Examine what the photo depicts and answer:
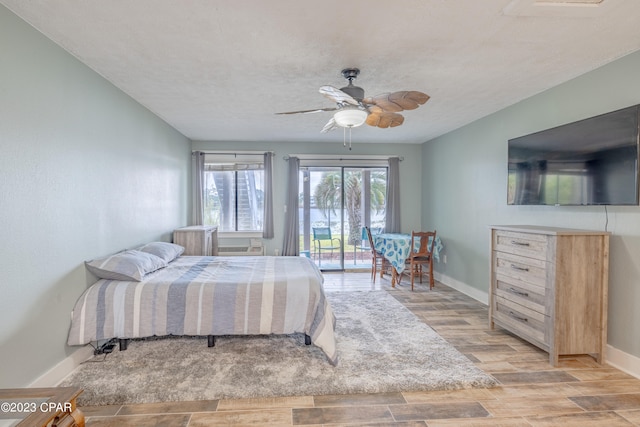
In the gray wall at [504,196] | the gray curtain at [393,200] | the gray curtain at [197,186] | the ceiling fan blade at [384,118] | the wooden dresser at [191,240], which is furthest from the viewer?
the gray curtain at [393,200]

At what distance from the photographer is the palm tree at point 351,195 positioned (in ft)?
20.7

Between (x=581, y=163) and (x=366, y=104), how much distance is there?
6.25 ft

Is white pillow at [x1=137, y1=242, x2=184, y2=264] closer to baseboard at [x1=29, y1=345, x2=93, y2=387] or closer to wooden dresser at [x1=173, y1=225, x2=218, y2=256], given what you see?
wooden dresser at [x1=173, y1=225, x2=218, y2=256]

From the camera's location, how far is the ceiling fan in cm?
244

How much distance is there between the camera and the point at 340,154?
6.18 m

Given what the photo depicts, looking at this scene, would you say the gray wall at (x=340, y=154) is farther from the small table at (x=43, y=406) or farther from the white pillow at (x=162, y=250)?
the small table at (x=43, y=406)

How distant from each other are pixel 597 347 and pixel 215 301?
3127 millimetres

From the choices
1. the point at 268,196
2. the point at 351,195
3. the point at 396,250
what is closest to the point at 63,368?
the point at 268,196

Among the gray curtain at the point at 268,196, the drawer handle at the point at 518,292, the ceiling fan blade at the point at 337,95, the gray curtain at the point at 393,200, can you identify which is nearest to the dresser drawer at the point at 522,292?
the drawer handle at the point at 518,292

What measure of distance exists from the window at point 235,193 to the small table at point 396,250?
2.25 m

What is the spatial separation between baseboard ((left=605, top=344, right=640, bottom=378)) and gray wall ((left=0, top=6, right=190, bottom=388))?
425 cm

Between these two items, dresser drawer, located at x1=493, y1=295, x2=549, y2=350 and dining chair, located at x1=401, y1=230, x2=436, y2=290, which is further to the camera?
dining chair, located at x1=401, y1=230, x2=436, y2=290

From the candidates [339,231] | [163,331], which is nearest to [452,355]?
[163,331]

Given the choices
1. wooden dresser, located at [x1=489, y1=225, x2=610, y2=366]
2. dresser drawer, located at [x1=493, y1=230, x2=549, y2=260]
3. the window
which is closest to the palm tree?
the window
